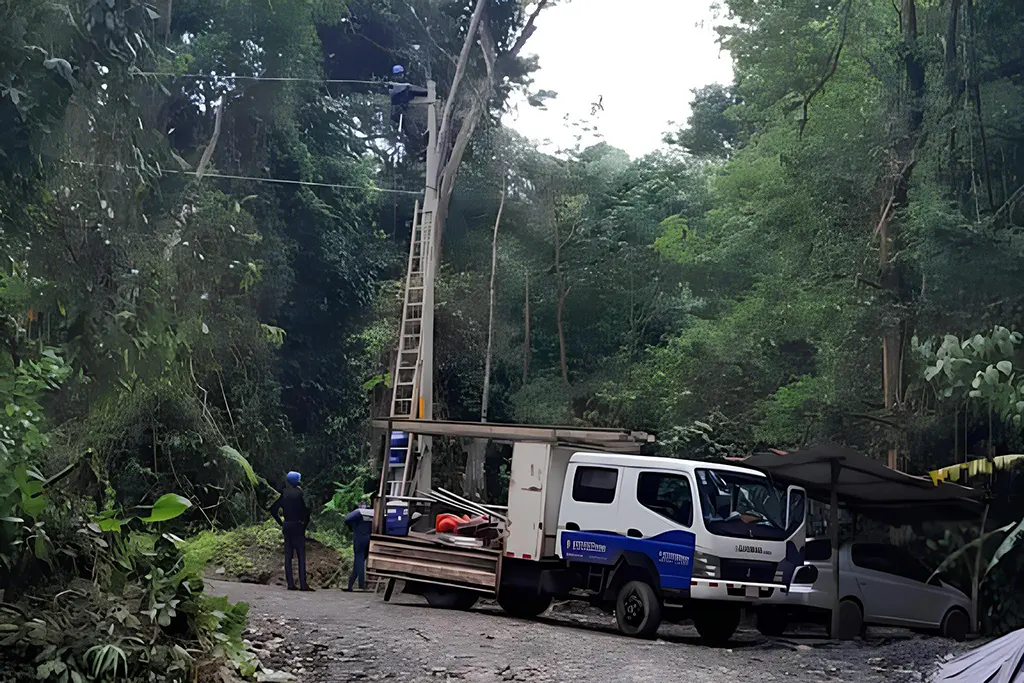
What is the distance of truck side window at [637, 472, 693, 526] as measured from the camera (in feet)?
47.4

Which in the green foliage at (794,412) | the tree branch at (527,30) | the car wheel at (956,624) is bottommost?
the car wheel at (956,624)

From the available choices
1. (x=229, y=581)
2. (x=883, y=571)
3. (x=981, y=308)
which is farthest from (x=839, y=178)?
(x=229, y=581)

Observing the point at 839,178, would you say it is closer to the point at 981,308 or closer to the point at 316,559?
the point at 981,308

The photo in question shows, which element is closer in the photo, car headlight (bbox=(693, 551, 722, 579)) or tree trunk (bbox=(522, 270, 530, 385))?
car headlight (bbox=(693, 551, 722, 579))

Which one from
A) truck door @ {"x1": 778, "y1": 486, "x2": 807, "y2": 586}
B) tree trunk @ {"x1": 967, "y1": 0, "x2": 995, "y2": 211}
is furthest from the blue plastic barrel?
tree trunk @ {"x1": 967, "y1": 0, "x2": 995, "y2": 211}

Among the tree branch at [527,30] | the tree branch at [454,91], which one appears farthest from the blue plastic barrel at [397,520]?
the tree branch at [527,30]

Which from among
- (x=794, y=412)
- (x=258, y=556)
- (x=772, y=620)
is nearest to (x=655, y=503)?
(x=772, y=620)

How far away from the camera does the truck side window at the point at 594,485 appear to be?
15.0 meters

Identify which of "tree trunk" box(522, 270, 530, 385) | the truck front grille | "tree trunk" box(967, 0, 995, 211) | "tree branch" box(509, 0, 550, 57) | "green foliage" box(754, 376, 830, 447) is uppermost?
"tree branch" box(509, 0, 550, 57)

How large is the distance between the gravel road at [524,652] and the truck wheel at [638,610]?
8.2 inches

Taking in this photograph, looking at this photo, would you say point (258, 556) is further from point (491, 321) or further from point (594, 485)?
point (491, 321)

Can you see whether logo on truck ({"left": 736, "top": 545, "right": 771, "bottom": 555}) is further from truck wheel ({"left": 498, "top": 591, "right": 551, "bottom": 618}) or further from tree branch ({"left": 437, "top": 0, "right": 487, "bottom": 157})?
tree branch ({"left": 437, "top": 0, "right": 487, "bottom": 157})

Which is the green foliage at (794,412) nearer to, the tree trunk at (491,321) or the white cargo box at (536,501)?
the white cargo box at (536,501)

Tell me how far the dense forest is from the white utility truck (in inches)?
118
